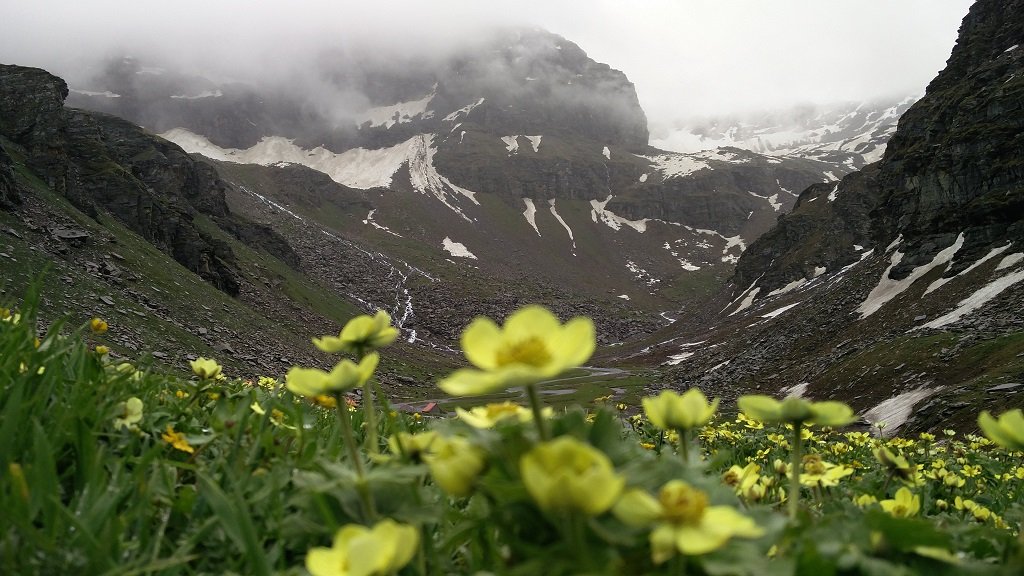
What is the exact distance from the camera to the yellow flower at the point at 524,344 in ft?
3.55

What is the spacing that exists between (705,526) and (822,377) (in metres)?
45.7

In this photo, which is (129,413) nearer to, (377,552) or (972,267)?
(377,552)

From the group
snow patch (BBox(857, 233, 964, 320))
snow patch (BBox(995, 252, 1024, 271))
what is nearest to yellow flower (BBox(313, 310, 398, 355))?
snow patch (BBox(995, 252, 1024, 271))

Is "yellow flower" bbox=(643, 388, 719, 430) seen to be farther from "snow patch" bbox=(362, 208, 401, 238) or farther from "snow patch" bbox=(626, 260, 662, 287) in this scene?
"snow patch" bbox=(626, 260, 662, 287)

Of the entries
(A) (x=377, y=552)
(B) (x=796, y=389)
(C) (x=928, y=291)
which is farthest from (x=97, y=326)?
(C) (x=928, y=291)

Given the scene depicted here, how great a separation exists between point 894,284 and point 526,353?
210 feet

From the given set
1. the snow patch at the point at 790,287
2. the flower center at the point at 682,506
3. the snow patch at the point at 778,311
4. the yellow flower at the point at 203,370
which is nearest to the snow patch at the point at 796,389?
the snow patch at the point at 778,311

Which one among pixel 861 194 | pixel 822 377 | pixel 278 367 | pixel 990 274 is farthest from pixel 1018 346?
pixel 861 194

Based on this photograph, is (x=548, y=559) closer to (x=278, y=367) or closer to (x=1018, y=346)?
(x=1018, y=346)

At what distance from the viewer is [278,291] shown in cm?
7962

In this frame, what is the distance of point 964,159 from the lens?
54938 millimetres

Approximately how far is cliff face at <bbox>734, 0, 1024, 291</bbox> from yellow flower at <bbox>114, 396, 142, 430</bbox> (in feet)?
190

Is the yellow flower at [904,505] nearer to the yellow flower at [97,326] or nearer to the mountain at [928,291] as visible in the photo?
the yellow flower at [97,326]

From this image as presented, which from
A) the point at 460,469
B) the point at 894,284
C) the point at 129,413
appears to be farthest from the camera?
the point at 894,284
